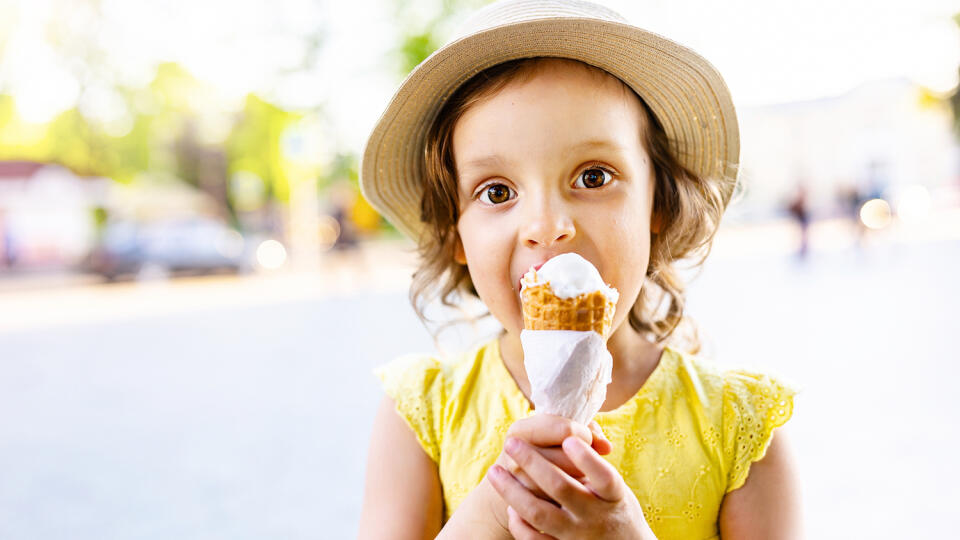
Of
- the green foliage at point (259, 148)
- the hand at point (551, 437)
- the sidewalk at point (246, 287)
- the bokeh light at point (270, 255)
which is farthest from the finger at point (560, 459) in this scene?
the green foliage at point (259, 148)

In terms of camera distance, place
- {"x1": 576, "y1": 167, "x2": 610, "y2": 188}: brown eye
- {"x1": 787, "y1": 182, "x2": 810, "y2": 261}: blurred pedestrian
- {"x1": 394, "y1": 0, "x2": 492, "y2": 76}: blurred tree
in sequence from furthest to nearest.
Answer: {"x1": 394, "y1": 0, "x2": 492, "y2": 76}: blurred tree
{"x1": 787, "y1": 182, "x2": 810, "y2": 261}: blurred pedestrian
{"x1": 576, "y1": 167, "x2": 610, "y2": 188}: brown eye

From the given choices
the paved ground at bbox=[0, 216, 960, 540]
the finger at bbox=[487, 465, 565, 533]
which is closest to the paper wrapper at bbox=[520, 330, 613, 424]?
the finger at bbox=[487, 465, 565, 533]

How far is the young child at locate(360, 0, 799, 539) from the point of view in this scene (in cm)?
135

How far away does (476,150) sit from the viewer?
1518 mm

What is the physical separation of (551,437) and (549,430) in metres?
0.01

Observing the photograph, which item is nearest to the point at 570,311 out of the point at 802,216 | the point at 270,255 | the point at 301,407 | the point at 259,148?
the point at 301,407

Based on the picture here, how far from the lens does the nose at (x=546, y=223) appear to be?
54.3 inches

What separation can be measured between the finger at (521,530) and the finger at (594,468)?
0.11 metres

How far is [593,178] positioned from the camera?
146 centimetres

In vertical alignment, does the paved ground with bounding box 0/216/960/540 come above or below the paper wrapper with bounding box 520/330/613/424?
below

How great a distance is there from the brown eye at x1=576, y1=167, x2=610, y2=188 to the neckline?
463 mm

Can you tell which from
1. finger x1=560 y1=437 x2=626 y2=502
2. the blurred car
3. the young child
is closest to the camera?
finger x1=560 y1=437 x2=626 y2=502

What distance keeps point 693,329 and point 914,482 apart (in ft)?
8.01

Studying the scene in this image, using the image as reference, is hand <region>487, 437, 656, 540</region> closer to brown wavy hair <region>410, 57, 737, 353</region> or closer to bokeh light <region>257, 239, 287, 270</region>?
brown wavy hair <region>410, 57, 737, 353</region>
